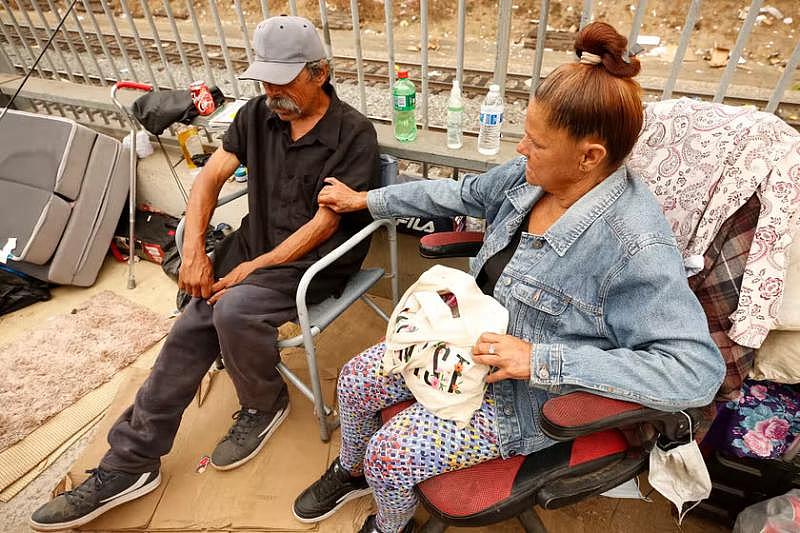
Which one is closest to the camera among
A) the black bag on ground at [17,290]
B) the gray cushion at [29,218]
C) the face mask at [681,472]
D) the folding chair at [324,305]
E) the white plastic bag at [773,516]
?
the face mask at [681,472]

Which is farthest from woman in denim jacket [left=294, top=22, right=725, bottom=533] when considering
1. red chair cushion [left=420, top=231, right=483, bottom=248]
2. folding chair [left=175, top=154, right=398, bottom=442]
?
folding chair [left=175, top=154, right=398, bottom=442]

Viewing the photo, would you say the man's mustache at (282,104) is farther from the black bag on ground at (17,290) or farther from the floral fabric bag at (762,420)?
the black bag on ground at (17,290)

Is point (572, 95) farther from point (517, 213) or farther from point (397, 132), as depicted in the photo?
point (397, 132)

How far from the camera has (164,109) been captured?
2.69 meters

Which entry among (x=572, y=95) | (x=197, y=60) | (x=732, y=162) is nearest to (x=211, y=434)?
(x=572, y=95)

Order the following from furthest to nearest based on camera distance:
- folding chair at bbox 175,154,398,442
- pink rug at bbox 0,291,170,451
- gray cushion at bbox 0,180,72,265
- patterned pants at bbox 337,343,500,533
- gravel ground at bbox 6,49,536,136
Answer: gravel ground at bbox 6,49,536,136 → gray cushion at bbox 0,180,72,265 → pink rug at bbox 0,291,170,451 → folding chair at bbox 175,154,398,442 → patterned pants at bbox 337,343,500,533

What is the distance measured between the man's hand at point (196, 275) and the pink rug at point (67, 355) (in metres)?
0.97

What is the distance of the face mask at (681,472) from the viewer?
4.09ft

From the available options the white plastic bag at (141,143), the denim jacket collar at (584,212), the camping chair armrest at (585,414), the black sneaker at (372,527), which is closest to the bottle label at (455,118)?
the denim jacket collar at (584,212)

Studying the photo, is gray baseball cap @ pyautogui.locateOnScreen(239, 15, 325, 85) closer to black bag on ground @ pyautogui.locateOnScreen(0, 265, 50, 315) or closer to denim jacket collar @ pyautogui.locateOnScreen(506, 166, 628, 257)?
denim jacket collar @ pyautogui.locateOnScreen(506, 166, 628, 257)

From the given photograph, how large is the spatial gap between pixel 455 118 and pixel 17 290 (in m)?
2.96

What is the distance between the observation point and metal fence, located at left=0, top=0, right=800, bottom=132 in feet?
6.13

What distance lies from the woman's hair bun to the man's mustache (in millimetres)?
1166

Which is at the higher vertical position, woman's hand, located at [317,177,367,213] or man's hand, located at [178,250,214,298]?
woman's hand, located at [317,177,367,213]
